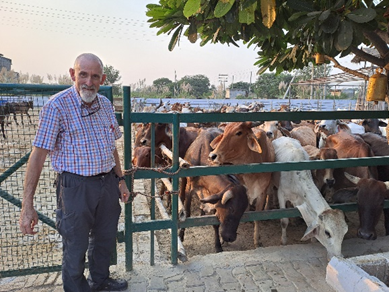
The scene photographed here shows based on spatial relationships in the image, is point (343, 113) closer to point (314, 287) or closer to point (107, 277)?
point (314, 287)

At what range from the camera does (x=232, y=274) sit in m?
3.40

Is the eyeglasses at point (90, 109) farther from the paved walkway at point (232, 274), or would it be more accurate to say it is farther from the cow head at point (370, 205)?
the cow head at point (370, 205)

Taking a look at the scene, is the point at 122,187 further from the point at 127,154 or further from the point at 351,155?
the point at 351,155

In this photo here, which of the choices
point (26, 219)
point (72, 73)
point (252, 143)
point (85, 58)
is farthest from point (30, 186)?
point (252, 143)

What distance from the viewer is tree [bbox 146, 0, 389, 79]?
7.55ft

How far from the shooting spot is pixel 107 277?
3057 millimetres

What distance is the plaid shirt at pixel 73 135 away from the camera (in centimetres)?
246

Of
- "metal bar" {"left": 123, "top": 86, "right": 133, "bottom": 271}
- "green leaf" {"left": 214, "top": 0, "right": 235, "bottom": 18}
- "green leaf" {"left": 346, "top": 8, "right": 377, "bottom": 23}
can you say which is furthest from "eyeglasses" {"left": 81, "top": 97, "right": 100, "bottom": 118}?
"green leaf" {"left": 346, "top": 8, "right": 377, "bottom": 23}

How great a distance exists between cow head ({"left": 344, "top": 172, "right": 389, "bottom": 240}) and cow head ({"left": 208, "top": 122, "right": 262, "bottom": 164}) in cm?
146

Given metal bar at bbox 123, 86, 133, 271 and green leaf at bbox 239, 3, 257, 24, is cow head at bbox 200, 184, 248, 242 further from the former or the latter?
green leaf at bbox 239, 3, 257, 24

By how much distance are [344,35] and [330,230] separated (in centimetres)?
226

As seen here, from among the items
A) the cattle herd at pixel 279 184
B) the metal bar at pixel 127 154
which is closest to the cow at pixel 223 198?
the cattle herd at pixel 279 184

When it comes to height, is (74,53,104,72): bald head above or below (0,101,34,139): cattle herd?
above

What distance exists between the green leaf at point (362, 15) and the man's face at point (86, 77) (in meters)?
2.04
